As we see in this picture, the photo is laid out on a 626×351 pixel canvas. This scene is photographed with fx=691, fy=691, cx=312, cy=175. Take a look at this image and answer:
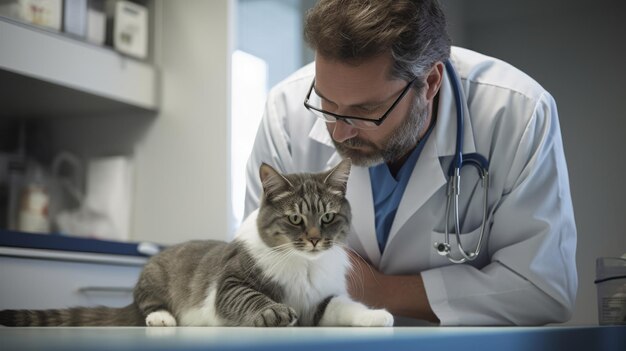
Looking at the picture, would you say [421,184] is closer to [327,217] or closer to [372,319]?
[327,217]

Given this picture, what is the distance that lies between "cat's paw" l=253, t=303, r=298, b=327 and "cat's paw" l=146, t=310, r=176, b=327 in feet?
0.74

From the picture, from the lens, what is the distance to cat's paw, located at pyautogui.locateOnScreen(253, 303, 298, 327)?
3.05 feet

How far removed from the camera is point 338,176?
117 centimetres

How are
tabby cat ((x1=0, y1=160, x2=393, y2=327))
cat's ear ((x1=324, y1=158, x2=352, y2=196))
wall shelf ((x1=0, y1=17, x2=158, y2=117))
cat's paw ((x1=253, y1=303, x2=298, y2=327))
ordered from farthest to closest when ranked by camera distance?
1. wall shelf ((x1=0, y1=17, x2=158, y2=117))
2. cat's ear ((x1=324, y1=158, x2=352, y2=196))
3. tabby cat ((x1=0, y1=160, x2=393, y2=327))
4. cat's paw ((x1=253, y1=303, x2=298, y2=327))

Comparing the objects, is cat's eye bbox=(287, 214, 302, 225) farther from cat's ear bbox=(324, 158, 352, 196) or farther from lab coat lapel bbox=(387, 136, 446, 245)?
lab coat lapel bbox=(387, 136, 446, 245)

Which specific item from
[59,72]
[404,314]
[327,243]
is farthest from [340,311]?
[59,72]

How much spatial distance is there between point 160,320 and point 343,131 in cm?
48

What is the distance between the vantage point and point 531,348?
81cm

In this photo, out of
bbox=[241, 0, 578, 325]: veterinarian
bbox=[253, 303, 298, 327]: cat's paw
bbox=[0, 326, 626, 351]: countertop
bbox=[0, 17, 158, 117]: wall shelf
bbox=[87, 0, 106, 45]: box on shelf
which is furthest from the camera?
bbox=[87, 0, 106, 45]: box on shelf

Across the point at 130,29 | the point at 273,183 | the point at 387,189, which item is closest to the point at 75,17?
the point at 130,29

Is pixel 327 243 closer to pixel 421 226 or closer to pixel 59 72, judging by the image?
pixel 421 226

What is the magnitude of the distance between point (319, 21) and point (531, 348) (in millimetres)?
728

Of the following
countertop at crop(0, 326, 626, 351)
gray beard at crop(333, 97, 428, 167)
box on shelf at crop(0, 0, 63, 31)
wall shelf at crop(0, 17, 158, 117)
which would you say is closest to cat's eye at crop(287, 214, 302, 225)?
gray beard at crop(333, 97, 428, 167)

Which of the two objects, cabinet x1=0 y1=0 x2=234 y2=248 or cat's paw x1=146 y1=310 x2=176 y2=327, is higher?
cabinet x1=0 y1=0 x2=234 y2=248
